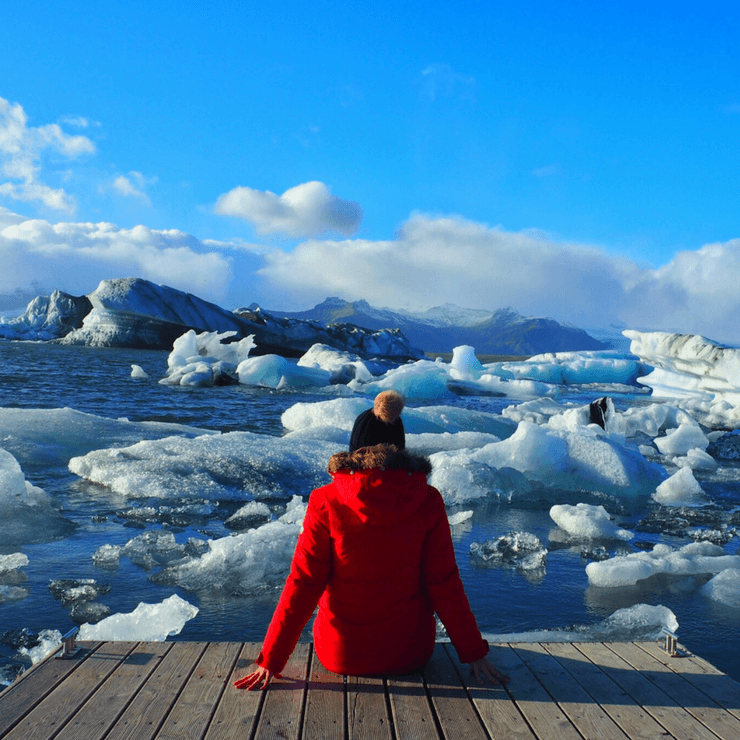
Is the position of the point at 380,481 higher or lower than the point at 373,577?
higher

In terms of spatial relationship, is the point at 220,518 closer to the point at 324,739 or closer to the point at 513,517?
the point at 513,517

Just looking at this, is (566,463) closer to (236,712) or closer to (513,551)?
(513,551)

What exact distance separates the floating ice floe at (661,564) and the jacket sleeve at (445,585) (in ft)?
8.82

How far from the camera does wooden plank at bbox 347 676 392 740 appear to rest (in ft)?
6.77

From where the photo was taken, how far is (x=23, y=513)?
5.56m

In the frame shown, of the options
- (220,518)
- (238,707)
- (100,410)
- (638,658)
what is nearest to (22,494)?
(220,518)

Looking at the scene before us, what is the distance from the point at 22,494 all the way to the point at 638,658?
5.16 m

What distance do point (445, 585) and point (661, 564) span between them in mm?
3413

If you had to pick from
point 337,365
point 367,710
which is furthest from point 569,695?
point 337,365

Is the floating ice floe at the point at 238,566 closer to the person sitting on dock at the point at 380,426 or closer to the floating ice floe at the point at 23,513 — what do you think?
the floating ice floe at the point at 23,513


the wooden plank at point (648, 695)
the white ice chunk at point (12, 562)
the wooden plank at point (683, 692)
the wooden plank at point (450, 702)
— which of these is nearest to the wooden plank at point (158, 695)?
the wooden plank at point (450, 702)

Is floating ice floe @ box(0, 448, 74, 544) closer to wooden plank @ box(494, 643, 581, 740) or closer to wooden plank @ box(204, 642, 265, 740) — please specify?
wooden plank @ box(204, 642, 265, 740)

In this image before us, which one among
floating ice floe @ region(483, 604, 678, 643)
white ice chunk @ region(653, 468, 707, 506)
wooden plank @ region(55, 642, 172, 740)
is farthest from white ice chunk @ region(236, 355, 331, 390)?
wooden plank @ region(55, 642, 172, 740)

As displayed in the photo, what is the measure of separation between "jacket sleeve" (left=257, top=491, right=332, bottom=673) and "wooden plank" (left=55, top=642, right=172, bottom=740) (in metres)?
0.49
